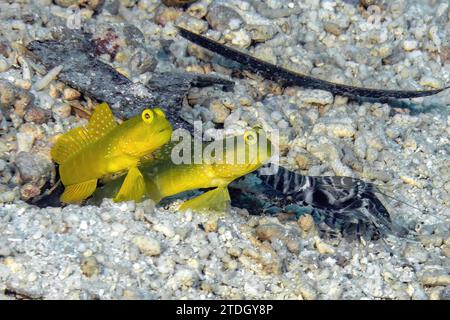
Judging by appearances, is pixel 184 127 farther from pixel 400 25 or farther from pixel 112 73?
pixel 400 25

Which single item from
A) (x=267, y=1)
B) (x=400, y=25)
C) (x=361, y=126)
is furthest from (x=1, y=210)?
(x=400, y=25)

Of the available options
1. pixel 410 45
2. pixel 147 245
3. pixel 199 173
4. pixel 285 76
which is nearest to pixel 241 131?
pixel 285 76

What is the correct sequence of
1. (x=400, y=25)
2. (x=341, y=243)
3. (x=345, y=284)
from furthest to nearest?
(x=400, y=25) < (x=341, y=243) < (x=345, y=284)

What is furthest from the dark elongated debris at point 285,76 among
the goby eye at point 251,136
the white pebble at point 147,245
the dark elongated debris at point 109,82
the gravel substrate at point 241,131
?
the white pebble at point 147,245

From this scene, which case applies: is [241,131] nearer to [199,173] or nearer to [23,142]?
[199,173]

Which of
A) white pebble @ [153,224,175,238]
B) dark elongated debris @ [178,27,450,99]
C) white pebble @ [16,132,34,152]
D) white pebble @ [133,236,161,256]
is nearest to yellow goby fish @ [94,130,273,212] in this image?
white pebble @ [153,224,175,238]

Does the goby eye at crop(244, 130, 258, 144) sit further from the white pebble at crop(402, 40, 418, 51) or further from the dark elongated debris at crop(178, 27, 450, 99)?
the white pebble at crop(402, 40, 418, 51)
